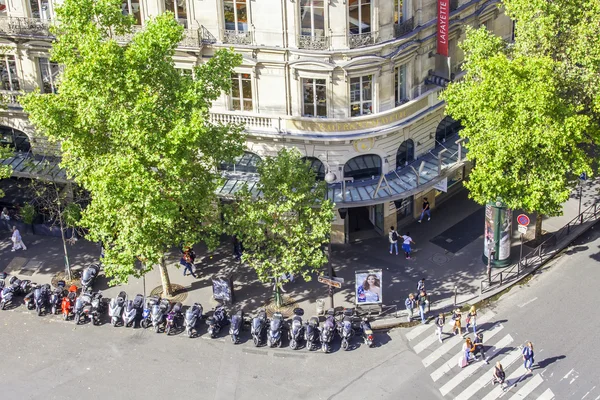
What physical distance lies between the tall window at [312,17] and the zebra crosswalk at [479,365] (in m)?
15.4

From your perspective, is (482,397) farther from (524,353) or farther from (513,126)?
(513,126)

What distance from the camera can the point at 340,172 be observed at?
1747 inches

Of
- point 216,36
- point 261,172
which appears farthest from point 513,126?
point 216,36

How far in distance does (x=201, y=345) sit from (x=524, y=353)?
48.6 feet

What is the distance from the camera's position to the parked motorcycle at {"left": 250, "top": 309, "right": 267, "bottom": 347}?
38406mm

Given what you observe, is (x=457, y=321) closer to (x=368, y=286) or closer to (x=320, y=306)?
(x=368, y=286)

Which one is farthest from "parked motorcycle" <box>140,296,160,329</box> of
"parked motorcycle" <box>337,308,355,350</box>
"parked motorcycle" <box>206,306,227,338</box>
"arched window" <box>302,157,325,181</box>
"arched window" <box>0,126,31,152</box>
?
"arched window" <box>0,126,31,152</box>

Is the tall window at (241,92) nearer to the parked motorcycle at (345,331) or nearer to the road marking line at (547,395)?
the parked motorcycle at (345,331)

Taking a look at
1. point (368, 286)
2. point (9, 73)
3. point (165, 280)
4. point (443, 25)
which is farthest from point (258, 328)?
point (9, 73)

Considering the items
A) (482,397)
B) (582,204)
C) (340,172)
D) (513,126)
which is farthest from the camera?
(582,204)

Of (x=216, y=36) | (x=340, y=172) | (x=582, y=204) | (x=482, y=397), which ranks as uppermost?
(x=216, y=36)

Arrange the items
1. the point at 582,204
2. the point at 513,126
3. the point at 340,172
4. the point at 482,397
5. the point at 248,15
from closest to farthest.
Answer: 1. the point at 482,397
2. the point at 513,126
3. the point at 248,15
4. the point at 340,172
5. the point at 582,204

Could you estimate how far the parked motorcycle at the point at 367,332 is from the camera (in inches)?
1500

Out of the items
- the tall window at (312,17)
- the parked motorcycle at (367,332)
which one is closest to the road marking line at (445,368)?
the parked motorcycle at (367,332)
